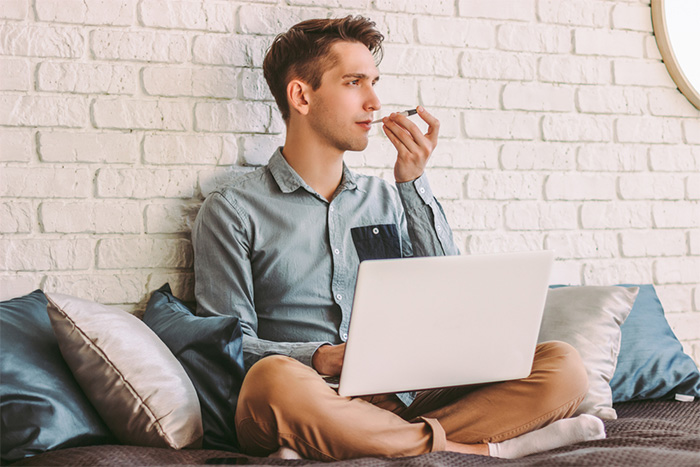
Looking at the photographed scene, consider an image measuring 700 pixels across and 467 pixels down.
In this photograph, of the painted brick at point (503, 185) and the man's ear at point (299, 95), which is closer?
the man's ear at point (299, 95)

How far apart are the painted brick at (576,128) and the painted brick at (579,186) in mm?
128

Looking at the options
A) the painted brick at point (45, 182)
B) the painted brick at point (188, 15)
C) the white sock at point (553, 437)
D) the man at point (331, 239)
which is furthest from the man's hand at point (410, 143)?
the painted brick at point (45, 182)

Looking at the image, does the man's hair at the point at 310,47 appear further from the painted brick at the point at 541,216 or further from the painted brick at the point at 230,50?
the painted brick at the point at 541,216

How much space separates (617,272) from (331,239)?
108 centimetres

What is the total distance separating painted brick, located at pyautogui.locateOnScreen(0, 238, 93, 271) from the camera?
1725 mm

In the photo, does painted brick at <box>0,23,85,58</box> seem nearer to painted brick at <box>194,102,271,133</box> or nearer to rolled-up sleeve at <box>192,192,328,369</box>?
painted brick at <box>194,102,271,133</box>

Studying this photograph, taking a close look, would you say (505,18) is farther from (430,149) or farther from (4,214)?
(4,214)

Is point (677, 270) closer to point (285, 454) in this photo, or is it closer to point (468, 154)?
point (468, 154)

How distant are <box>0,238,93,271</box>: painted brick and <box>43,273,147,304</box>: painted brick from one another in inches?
1.3

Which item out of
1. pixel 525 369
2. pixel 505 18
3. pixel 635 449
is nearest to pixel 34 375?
pixel 525 369

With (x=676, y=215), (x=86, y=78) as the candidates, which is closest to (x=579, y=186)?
(x=676, y=215)

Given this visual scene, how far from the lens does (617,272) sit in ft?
7.29

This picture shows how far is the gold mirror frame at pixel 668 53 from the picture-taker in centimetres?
223

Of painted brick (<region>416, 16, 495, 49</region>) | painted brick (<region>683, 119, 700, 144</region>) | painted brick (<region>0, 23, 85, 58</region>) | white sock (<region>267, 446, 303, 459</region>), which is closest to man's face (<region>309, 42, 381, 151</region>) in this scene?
painted brick (<region>416, 16, 495, 49</region>)
